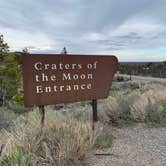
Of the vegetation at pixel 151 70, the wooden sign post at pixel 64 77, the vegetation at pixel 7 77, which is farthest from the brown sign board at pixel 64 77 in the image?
the vegetation at pixel 151 70

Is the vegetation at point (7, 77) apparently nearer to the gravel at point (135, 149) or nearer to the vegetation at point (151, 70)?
the gravel at point (135, 149)

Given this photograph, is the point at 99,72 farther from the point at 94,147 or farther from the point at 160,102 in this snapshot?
the point at 160,102

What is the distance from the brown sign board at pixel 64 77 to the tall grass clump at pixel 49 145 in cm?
88

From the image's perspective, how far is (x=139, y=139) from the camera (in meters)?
6.38

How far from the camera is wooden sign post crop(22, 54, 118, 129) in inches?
233

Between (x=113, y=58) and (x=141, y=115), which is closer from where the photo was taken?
(x=113, y=58)

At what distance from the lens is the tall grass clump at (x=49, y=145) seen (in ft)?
13.6

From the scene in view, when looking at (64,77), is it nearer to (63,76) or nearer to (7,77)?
(63,76)

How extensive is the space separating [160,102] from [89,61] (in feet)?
10.7

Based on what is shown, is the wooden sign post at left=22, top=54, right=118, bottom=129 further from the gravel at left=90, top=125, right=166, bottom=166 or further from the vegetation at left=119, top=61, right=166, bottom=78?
the vegetation at left=119, top=61, right=166, bottom=78

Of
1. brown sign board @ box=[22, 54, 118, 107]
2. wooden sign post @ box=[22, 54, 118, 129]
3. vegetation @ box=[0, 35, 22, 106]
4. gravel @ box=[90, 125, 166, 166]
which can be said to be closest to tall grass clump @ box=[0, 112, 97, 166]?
gravel @ box=[90, 125, 166, 166]

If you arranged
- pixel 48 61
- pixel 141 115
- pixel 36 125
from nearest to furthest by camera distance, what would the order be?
1. pixel 36 125
2. pixel 48 61
3. pixel 141 115

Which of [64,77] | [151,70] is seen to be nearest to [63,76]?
[64,77]

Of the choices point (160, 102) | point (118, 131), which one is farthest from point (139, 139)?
point (160, 102)
